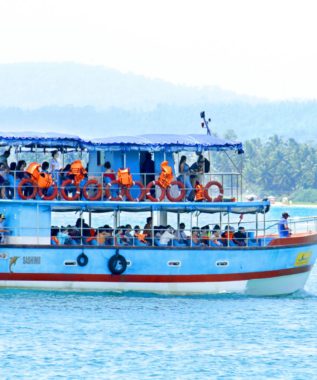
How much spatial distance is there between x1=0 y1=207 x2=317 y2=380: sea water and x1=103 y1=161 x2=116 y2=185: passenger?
11.4ft

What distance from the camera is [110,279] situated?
118 feet


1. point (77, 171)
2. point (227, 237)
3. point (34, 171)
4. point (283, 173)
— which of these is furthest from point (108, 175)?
point (283, 173)

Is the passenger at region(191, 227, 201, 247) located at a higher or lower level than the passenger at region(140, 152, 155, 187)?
lower

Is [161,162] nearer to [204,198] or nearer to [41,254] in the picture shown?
[204,198]

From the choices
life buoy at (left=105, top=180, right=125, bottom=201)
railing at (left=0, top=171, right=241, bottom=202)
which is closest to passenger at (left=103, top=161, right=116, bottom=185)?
railing at (left=0, top=171, right=241, bottom=202)

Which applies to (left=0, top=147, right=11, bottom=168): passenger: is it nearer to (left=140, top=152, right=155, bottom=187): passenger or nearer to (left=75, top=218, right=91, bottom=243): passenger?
(left=75, top=218, right=91, bottom=243): passenger

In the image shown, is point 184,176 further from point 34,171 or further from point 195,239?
point 34,171

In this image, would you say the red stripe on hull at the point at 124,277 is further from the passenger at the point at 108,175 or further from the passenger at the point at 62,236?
the passenger at the point at 108,175

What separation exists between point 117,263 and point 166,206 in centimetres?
231

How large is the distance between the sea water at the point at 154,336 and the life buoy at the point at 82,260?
0.96 meters

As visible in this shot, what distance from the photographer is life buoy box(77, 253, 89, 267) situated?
117ft

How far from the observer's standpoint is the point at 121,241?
36.7 meters

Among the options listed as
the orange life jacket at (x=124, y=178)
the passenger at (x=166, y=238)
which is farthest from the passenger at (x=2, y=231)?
the passenger at (x=166, y=238)

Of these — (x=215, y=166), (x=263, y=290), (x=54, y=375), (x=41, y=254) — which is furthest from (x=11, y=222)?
(x=215, y=166)
